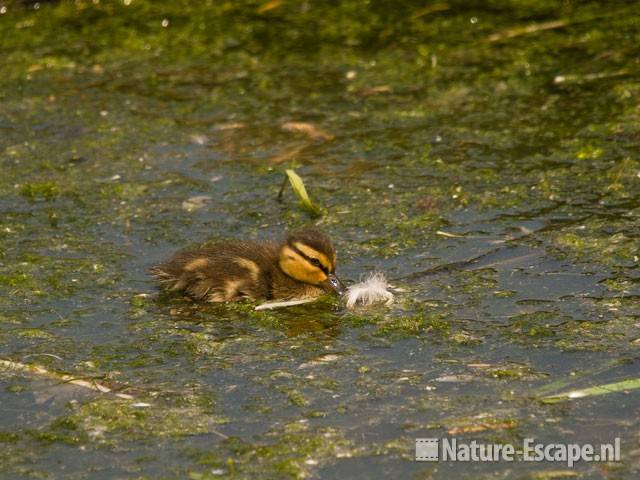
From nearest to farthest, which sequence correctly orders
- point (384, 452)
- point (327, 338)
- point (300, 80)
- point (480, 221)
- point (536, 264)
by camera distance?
point (384, 452)
point (327, 338)
point (536, 264)
point (480, 221)
point (300, 80)

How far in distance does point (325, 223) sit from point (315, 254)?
0.86 meters

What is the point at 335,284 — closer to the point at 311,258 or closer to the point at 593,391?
the point at 311,258

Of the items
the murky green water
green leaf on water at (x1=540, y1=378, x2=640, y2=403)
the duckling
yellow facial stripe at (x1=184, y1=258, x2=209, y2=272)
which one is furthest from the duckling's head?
green leaf on water at (x1=540, y1=378, x2=640, y2=403)

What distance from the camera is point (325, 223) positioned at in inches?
248

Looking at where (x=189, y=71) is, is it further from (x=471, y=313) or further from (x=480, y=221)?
(x=471, y=313)

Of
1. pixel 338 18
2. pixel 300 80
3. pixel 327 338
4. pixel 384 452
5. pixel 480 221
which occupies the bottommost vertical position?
pixel 384 452

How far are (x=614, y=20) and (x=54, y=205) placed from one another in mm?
3962

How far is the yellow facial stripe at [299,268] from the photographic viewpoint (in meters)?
→ 5.49

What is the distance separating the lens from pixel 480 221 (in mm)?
6180

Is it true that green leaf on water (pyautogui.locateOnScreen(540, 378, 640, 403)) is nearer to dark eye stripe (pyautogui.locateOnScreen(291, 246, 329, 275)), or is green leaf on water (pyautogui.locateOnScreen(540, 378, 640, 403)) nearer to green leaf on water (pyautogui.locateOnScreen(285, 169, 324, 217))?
dark eye stripe (pyautogui.locateOnScreen(291, 246, 329, 275))

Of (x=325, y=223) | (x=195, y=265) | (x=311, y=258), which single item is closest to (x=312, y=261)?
(x=311, y=258)

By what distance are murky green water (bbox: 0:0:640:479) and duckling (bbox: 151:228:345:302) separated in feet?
0.30

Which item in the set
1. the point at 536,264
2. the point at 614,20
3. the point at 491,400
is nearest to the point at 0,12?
the point at 614,20

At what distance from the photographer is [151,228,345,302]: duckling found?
546 centimetres
